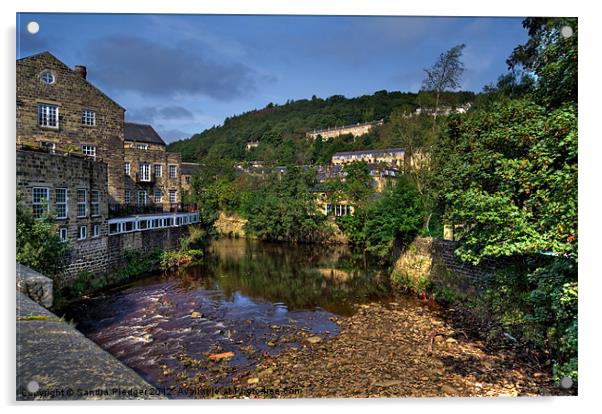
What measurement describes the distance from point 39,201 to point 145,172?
15074mm

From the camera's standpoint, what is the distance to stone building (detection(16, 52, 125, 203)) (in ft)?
43.7

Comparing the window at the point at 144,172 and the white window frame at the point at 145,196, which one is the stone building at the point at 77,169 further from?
the window at the point at 144,172

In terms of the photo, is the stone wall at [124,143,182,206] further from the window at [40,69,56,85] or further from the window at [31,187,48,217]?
the window at [31,187,48,217]

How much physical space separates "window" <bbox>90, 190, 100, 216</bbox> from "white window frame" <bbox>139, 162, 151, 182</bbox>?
12.0 m

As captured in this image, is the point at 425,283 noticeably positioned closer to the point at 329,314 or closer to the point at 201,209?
→ the point at 329,314

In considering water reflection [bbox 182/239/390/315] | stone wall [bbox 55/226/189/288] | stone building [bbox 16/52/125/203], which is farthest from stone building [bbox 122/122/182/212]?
water reflection [bbox 182/239/390/315]

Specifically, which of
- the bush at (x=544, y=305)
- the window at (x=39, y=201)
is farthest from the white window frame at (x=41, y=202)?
the bush at (x=544, y=305)

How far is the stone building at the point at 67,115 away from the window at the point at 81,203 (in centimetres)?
145

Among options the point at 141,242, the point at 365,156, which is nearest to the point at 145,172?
the point at 141,242

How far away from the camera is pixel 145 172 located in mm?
24656

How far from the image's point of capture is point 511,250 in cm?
511

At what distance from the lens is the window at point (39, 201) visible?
9.90m

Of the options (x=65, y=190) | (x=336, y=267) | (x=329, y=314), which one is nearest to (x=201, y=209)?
(x=336, y=267)

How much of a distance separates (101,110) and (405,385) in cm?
1710
